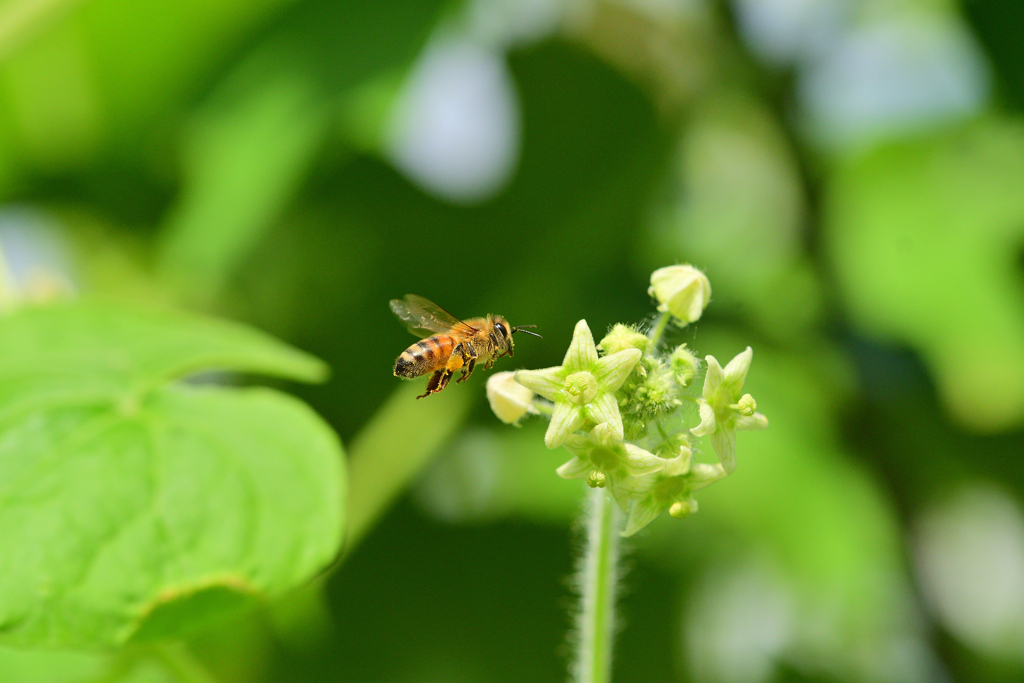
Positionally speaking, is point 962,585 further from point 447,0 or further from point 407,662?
point 447,0

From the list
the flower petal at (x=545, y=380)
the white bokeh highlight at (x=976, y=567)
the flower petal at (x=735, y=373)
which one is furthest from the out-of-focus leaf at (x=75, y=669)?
the white bokeh highlight at (x=976, y=567)

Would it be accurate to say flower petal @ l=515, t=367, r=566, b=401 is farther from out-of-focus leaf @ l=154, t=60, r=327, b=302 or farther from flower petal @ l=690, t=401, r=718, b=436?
out-of-focus leaf @ l=154, t=60, r=327, b=302

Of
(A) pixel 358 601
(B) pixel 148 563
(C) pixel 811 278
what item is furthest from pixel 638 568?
(B) pixel 148 563

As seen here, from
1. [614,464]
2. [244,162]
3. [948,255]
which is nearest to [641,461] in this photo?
[614,464]

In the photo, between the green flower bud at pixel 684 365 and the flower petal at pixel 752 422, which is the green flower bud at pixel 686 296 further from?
the flower petal at pixel 752 422

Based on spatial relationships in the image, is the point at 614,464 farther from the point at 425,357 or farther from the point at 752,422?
the point at 425,357

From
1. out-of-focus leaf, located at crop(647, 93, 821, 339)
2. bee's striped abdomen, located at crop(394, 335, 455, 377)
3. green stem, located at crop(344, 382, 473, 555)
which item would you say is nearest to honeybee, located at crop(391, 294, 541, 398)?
bee's striped abdomen, located at crop(394, 335, 455, 377)

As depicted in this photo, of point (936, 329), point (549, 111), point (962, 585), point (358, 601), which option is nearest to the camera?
point (962, 585)
